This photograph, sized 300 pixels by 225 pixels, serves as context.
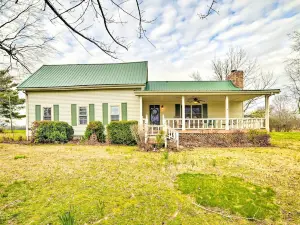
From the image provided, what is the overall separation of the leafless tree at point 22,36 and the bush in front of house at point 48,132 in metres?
7.81

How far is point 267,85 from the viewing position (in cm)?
2425

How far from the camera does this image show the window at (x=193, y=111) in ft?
47.1

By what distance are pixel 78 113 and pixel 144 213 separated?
37.1 ft

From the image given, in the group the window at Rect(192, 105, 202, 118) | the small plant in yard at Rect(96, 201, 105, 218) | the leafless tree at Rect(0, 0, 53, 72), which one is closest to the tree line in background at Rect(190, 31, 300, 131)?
the window at Rect(192, 105, 202, 118)

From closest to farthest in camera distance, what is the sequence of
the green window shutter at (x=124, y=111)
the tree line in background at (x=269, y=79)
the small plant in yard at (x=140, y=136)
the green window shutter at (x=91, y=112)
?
the small plant in yard at (x=140, y=136), the green window shutter at (x=124, y=111), the green window shutter at (x=91, y=112), the tree line in background at (x=269, y=79)

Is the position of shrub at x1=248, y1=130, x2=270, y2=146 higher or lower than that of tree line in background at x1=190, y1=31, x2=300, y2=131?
lower

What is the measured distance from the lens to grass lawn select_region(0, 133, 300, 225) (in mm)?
2928

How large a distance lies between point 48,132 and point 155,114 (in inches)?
301

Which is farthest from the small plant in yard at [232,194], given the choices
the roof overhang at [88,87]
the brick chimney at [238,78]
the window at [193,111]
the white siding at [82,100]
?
the brick chimney at [238,78]

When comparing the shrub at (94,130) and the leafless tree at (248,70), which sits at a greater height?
the leafless tree at (248,70)

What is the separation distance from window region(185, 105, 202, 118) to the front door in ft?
7.76

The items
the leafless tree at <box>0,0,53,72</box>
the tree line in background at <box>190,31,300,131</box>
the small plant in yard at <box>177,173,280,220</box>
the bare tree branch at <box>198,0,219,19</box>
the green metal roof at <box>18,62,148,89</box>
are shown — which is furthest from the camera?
the tree line in background at <box>190,31,300,131</box>

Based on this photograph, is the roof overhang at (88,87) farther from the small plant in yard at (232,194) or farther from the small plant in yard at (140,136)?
the small plant in yard at (232,194)

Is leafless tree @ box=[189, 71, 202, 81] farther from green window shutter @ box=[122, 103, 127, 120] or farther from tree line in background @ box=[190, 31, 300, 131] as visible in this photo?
green window shutter @ box=[122, 103, 127, 120]
